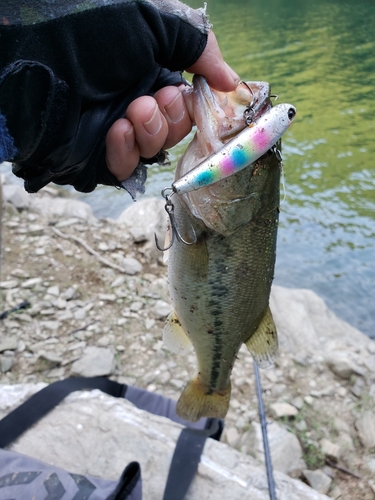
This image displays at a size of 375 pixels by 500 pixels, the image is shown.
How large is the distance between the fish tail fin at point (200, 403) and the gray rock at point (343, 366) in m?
2.79

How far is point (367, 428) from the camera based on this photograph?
452 centimetres

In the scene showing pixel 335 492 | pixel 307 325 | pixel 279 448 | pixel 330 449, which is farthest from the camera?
pixel 307 325

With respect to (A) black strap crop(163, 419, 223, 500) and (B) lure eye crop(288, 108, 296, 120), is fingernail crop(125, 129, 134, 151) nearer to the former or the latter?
(B) lure eye crop(288, 108, 296, 120)

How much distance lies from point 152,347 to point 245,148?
3.71 metres

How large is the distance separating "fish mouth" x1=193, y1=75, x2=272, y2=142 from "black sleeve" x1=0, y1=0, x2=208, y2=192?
14 centimetres

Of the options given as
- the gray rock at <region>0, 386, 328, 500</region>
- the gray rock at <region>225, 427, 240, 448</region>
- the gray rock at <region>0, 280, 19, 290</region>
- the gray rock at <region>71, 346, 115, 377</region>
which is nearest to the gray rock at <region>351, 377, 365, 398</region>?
the gray rock at <region>225, 427, 240, 448</region>

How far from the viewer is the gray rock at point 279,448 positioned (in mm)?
3945

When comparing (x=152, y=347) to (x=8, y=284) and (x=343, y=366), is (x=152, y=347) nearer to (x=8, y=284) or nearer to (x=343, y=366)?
(x=8, y=284)

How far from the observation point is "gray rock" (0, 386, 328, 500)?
3.09 m

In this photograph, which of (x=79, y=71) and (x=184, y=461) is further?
(x=184, y=461)

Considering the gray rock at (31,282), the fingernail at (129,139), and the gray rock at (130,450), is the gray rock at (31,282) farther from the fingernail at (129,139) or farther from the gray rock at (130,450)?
the fingernail at (129,139)

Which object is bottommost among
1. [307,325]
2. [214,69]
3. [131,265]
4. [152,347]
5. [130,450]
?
[307,325]

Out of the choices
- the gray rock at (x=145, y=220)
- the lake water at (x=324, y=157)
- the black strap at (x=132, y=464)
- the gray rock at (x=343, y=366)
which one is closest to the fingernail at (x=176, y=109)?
the black strap at (x=132, y=464)

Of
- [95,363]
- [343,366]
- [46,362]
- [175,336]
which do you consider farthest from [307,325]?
[175,336]
